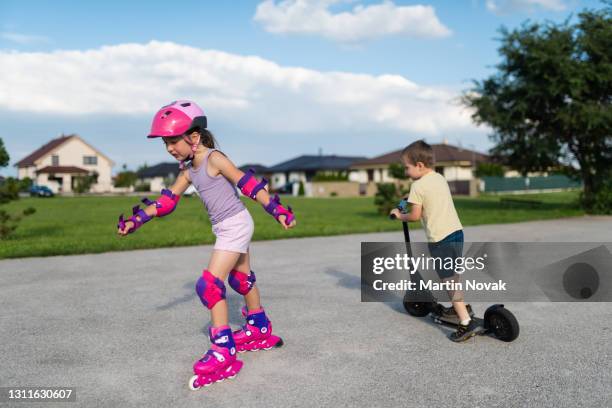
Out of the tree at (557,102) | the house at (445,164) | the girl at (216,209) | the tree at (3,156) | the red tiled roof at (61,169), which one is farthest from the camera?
the red tiled roof at (61,169)

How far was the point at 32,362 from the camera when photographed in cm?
407

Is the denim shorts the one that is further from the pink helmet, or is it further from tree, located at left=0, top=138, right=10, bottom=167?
tree, located at left=0, top=138, right=10, bottom=167

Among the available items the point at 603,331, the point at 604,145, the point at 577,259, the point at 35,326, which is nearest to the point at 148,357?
the point at 35,326

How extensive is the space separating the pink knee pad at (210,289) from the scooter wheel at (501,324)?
2263mm

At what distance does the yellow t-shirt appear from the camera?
15.0ft

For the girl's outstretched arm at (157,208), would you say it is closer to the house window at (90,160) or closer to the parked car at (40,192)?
the parked car at (40,192)

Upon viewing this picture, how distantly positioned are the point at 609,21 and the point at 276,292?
1897cm

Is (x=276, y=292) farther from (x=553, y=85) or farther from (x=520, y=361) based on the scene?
(x=553, y=85)

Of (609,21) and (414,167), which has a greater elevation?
(609,21)

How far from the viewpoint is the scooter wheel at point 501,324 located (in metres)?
4.42

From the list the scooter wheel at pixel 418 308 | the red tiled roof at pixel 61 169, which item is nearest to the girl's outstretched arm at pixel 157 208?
the scooter wheel at pixel 418 308

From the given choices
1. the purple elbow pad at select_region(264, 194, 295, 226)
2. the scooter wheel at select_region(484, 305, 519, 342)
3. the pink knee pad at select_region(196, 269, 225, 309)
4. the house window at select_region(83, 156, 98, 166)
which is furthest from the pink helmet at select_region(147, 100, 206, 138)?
the house window at select_region(83, 156, 98, 166)

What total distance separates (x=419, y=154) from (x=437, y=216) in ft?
1.77

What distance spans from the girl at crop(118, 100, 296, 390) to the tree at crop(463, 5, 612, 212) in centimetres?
1730
